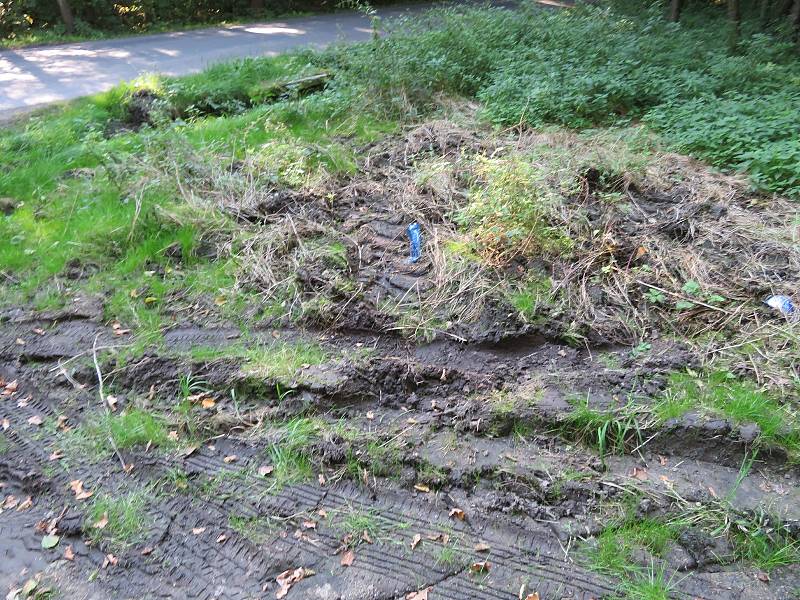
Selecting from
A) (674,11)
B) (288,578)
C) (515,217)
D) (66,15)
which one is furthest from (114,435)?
(66,15)

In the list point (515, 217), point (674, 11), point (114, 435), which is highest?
point (674, 11)

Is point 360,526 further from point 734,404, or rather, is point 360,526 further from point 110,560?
point 734,404

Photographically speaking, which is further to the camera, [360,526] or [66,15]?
[66,15]

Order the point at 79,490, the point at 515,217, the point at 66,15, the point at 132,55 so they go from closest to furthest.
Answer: the point at 79,490 → the point at 515,217 → the point at 132,55 → the point at 66,15

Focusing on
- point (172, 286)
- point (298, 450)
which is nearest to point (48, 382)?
point (172, 286)

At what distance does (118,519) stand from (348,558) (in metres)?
1.16

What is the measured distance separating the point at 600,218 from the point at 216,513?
340 centimetres

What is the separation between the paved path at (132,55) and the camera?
8812 mm

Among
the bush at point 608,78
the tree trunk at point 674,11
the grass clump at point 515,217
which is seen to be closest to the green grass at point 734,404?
the grass clump at point 515,217

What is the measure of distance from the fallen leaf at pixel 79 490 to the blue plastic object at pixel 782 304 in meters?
4.15

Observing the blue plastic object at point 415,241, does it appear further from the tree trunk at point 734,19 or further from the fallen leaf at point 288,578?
the tree trunk at point 734,19

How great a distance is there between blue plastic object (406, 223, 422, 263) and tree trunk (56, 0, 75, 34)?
12829mm

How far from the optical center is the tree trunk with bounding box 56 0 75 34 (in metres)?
13.9

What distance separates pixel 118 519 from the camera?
306 centimetres
